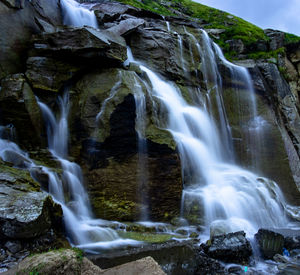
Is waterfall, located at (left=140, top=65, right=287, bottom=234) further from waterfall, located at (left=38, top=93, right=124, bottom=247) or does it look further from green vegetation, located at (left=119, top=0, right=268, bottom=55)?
green vegetation, located at (left=119, top=0, right=268, bottom=55)

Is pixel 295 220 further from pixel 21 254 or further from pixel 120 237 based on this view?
pixel 21 254

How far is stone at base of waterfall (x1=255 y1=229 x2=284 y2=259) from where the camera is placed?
668 centimetres

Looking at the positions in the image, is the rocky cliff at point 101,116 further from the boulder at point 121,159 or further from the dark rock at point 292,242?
the dark rock at point 292,242

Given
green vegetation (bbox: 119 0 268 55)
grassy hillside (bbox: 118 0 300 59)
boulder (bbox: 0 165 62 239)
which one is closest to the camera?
boulder (bbox: 0 165 62 239)

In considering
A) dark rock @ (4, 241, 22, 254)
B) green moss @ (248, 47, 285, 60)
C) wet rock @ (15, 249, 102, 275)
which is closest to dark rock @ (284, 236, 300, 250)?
wet rock @ (15, 249, 102, 275)

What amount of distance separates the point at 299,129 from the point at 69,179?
42.2 ft

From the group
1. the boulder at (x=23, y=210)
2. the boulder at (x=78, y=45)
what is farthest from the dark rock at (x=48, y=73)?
the boulder at (x=23, y=210)

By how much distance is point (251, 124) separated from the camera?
13602 millimetres

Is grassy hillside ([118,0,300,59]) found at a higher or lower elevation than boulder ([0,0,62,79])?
higher

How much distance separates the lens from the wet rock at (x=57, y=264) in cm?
326

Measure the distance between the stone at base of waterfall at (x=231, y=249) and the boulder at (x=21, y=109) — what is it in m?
6.49

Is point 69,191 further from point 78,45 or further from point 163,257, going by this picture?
point 78,45

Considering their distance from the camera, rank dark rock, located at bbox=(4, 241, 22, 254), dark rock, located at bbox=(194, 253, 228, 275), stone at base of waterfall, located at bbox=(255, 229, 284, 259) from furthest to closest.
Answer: stone at base of waterfall, located at bbox=(255, 229, 284, 259)
dark rock, located at bbox=(194, 253, 228, 275)
dark rock, located at bbox=(4, 241, 22, 254)

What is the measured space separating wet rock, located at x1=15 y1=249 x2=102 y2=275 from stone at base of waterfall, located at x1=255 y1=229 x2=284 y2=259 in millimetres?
4848
